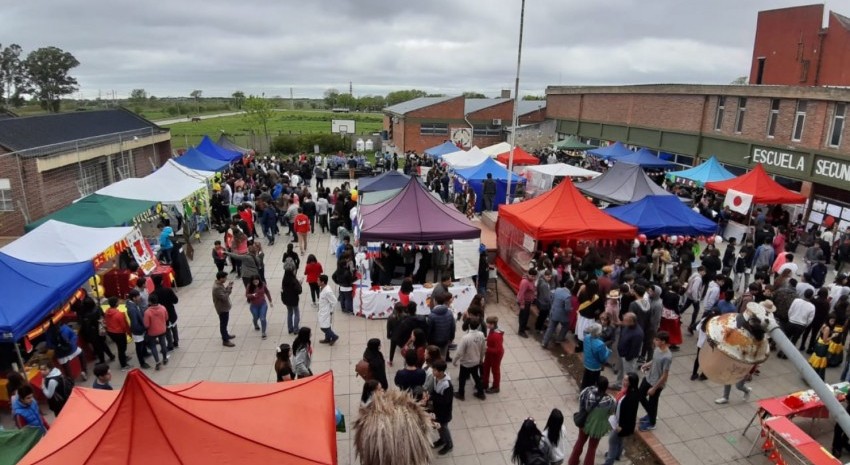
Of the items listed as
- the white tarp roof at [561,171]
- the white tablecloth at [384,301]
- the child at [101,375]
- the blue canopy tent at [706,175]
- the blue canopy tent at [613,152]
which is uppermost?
the blue canopy tent at [613,152]

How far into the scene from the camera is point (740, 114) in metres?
20.0

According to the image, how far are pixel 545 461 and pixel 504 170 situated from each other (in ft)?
50.8

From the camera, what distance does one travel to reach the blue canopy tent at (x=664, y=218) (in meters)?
11.0

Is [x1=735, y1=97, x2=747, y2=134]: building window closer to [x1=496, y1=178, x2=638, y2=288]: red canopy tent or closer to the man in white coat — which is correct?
[x1=496, y1=178, x2=638, y2=288]: red canopy tent

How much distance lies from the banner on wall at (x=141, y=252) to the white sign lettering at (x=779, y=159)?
1980cm

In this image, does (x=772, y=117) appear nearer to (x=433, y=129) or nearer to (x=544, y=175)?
(x=544, y=175)

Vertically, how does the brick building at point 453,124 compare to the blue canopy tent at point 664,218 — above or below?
above

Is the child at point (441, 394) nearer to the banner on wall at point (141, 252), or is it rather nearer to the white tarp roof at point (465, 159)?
the banner on wall at point (141, 252)

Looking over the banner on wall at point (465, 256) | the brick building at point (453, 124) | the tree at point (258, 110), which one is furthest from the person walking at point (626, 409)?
the tree at point (258, 110)

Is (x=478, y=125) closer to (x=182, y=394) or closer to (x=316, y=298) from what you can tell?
(x=316, y=298)

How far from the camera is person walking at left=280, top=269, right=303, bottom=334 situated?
27.3 feet

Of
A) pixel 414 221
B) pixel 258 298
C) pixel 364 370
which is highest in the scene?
pixel 414 221

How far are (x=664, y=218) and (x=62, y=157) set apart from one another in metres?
18.7

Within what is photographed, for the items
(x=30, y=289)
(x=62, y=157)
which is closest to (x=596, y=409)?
(x=30, y=289)
